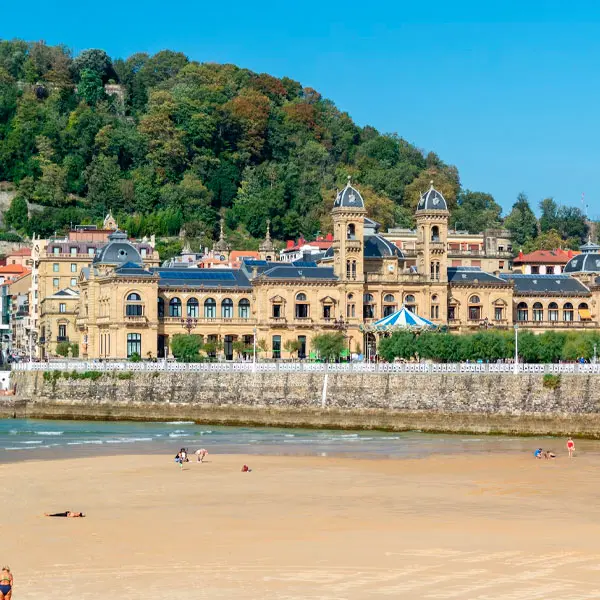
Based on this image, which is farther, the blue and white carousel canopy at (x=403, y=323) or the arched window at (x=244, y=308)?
the arched window at (x=244, y=308)

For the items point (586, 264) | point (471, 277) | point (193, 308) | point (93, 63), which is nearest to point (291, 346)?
point (193, 308)

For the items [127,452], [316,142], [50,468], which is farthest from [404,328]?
[316,142]

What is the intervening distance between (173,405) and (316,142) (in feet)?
333

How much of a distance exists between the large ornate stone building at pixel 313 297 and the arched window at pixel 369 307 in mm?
70

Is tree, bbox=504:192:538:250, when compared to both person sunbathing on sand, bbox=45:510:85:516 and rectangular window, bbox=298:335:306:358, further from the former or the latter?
person sunbathing on sand, bbox=45:510:85:516

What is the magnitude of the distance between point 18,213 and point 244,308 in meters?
61.5

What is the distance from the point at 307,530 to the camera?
38.8 metres

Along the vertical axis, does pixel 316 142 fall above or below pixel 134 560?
above

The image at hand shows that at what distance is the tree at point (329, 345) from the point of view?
98.3 metres

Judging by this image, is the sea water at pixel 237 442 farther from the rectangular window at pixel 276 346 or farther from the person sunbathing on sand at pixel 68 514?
the rectangular window at pixel 276 346

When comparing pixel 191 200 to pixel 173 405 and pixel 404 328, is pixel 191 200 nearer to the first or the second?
pixel 404 328

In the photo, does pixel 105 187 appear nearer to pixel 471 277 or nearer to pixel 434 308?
pixel 471 277

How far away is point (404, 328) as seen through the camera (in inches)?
3684

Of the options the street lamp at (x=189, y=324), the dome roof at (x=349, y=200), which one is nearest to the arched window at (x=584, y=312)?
the dome roof at (x=349, y=200)
